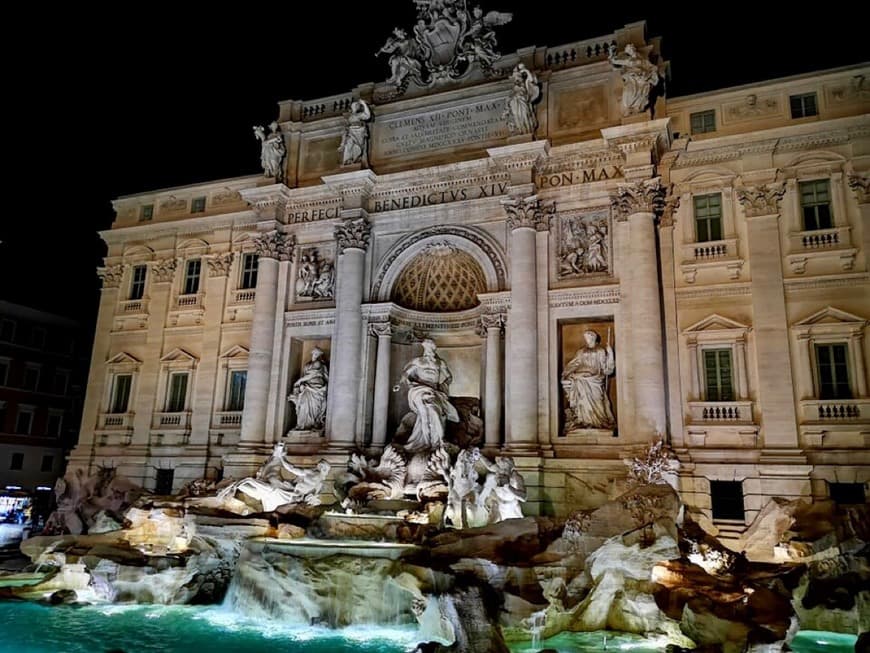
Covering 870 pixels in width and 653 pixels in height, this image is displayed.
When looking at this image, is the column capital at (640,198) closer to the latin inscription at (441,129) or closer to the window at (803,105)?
the window at (803,105)

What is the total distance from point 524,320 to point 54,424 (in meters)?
30.8

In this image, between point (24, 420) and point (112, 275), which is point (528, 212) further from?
point (24, 420)

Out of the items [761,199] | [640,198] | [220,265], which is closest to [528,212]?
[640,198]

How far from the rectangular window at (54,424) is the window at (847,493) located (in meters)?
37.5

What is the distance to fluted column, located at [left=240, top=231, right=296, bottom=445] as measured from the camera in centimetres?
2283

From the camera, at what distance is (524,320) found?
1988 cm

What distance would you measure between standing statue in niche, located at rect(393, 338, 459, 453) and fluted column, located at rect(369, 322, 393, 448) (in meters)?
0.87

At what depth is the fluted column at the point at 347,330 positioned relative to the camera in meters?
21.4

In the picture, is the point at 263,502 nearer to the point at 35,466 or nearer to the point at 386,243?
the point at 386,243

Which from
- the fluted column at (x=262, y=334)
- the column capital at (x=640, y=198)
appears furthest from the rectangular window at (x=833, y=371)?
the fluted column at (x=262, y=334)

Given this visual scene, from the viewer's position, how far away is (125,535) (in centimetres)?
1809

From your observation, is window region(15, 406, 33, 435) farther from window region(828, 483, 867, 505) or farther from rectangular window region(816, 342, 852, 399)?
window region(828, 483, 867, 505)

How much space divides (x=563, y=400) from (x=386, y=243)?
784cm

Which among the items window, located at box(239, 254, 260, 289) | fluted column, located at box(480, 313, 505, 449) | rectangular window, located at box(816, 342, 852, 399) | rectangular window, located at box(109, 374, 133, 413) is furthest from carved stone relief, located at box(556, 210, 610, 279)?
rectangular window, located at box(109, 374, 133, 413)
